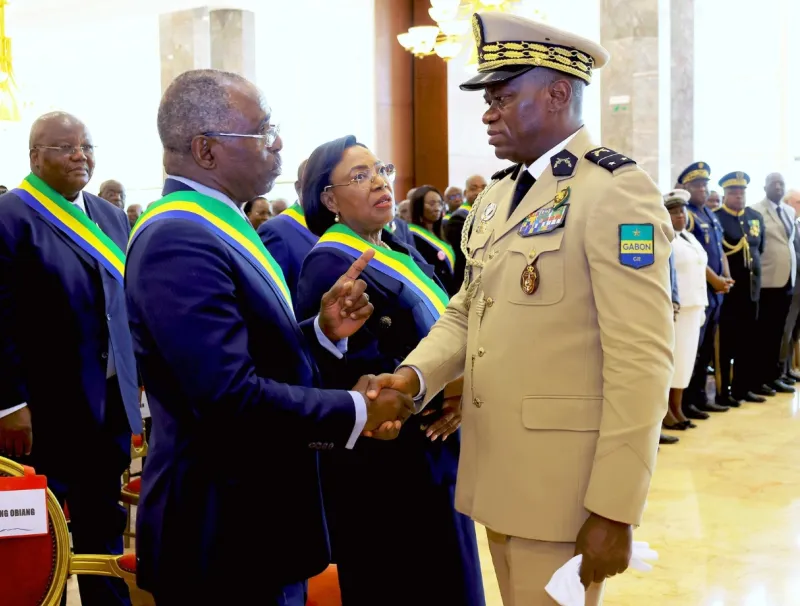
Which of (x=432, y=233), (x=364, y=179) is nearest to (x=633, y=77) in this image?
(x=432, y=233)

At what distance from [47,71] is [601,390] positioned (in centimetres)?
1754

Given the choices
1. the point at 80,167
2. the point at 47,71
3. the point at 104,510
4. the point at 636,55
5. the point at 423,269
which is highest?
the point at 47,71

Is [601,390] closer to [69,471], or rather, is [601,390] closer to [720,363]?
[69,471]

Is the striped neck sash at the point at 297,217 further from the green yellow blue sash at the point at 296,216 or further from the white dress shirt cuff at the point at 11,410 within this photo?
the white dress shirt cuff at the point at 11,410

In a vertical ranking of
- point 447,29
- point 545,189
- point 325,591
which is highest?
point 447,29

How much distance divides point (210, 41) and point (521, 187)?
1049 cm

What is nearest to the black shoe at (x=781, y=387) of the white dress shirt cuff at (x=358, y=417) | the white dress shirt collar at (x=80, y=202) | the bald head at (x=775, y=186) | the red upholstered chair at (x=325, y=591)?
the bald head at (x=775, y=186)

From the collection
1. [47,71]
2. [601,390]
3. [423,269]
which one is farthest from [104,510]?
[47,71]

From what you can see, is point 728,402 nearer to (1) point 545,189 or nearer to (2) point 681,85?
(2) point 681,85

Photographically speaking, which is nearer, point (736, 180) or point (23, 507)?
point (23, 507)

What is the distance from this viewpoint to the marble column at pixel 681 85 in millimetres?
8750

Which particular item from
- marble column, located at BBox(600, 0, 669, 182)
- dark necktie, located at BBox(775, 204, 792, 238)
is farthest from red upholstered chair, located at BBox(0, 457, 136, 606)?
marble column, located at BBox(600, 0, 669, 182)

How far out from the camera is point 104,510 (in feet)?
9.42

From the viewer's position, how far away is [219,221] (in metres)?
1.70
